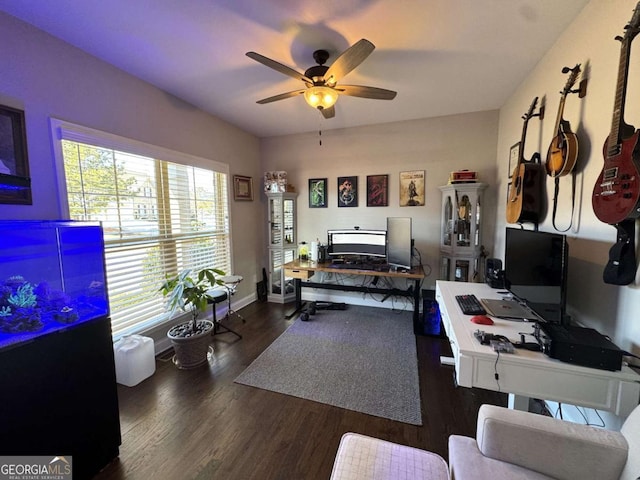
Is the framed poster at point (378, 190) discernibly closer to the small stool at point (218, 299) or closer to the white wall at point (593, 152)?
the white wall at point (593, 152)

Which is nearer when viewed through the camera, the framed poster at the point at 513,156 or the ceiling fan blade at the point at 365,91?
the ceiling fan blade at the point at 365,91

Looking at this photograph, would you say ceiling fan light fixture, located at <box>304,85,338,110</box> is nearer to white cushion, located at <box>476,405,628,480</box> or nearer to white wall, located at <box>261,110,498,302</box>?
white wall, located at <box>261,110,498,302</box>

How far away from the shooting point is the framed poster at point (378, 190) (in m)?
3.60

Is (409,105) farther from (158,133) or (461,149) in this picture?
(158,133)

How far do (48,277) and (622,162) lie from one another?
2.82m

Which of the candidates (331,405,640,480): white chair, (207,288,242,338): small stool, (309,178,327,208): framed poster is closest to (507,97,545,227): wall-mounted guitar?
(331,405,640,480): white chair

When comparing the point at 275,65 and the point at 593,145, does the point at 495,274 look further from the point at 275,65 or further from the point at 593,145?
the point at 275,65

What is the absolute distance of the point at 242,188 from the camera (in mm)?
3729

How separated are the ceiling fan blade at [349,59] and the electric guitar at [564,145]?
118 cm

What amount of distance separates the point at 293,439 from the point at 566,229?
87.2 inches

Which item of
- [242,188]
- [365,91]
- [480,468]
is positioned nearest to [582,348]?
[480,468]

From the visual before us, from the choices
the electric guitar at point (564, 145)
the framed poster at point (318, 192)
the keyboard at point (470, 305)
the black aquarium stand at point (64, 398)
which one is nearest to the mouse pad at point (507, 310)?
the keyboard at point (470, 305)

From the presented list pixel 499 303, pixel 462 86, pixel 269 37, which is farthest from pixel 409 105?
pixel 499 303

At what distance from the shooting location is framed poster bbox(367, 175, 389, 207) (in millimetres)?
3598
